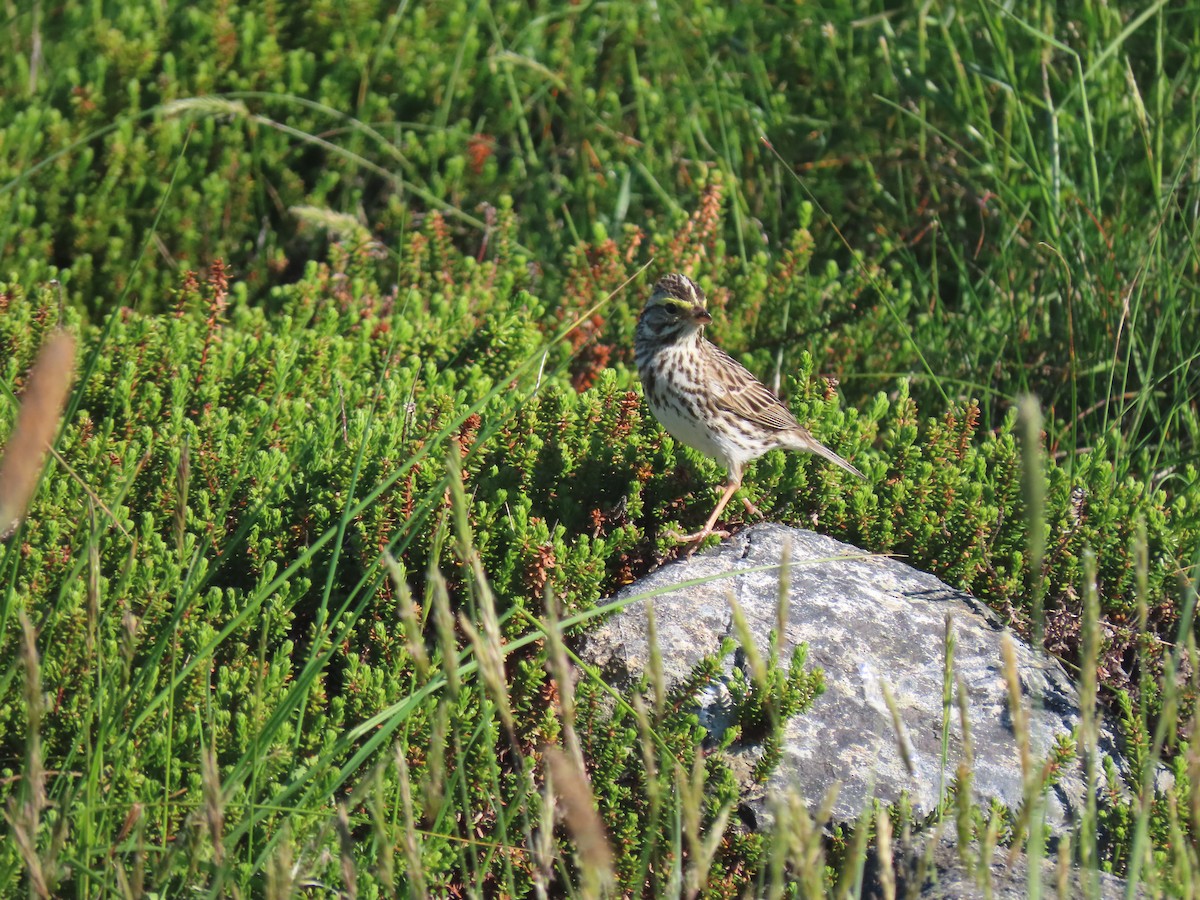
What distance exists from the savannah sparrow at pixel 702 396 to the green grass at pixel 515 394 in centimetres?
12

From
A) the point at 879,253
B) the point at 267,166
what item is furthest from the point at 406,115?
the point at 879,253

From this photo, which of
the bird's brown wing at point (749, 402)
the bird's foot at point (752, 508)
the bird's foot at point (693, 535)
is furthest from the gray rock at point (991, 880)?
the bird's brown wing at point (749, 402)

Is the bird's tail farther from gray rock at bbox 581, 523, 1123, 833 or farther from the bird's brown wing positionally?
gray rock at bbox 581, 523, 1123, 833

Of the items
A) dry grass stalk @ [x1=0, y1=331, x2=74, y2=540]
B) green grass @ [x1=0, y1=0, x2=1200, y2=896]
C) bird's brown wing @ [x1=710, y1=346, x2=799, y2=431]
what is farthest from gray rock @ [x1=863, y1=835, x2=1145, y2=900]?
dry grass stalk @ [x1=0, y1=331, x2=74, y2=540]

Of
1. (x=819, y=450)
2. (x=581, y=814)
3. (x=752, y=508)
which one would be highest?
(x=581, y=814)

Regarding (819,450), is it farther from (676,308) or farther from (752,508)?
(676,308)

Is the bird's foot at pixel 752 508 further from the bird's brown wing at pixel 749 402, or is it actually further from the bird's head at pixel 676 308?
the bird's head at pixel 676 308

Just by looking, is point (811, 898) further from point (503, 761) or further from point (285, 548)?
point (285, 548)

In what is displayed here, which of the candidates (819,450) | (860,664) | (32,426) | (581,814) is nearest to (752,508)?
(819,450)

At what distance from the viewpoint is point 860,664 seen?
4.16 metres

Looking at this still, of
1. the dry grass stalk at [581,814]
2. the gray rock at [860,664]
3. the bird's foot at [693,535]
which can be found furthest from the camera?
the bird's foot at [693,535]

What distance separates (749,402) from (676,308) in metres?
0.45

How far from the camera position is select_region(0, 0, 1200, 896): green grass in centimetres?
303

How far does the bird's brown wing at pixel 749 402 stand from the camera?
486cm
